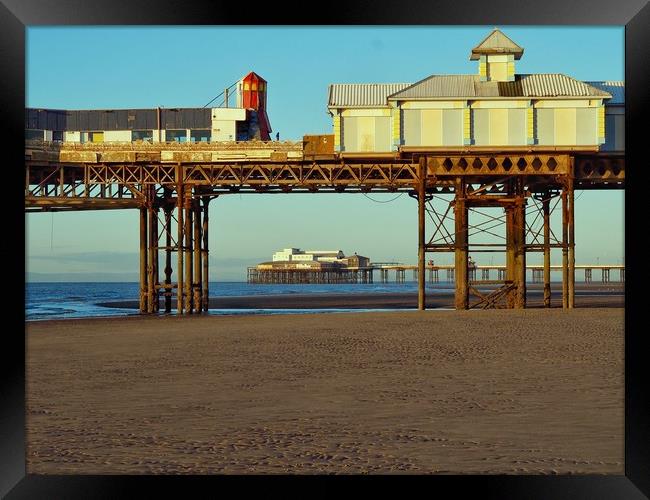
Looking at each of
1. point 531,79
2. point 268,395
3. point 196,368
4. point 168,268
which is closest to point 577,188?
point 531,79

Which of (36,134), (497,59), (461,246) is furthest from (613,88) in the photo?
(36,134)

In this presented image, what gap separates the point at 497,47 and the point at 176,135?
760 inches

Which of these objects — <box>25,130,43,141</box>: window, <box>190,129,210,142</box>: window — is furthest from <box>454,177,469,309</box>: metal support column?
<box>25,130,43,141</box>: window

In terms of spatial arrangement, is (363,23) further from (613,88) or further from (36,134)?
(36,134)

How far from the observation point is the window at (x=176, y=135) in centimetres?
4959

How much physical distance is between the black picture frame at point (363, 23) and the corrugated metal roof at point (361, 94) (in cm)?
3314

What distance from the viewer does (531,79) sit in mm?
39469

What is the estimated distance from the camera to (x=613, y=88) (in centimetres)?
4019

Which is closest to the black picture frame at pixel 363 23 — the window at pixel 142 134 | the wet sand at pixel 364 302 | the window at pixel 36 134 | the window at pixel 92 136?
the wet sand at pixel 364 302

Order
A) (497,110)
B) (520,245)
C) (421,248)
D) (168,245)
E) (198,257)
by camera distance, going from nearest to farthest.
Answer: (421,248), (497,110), (520,245), (168,245), (198,257)

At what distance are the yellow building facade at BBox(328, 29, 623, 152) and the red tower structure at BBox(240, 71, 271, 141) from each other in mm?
14619
